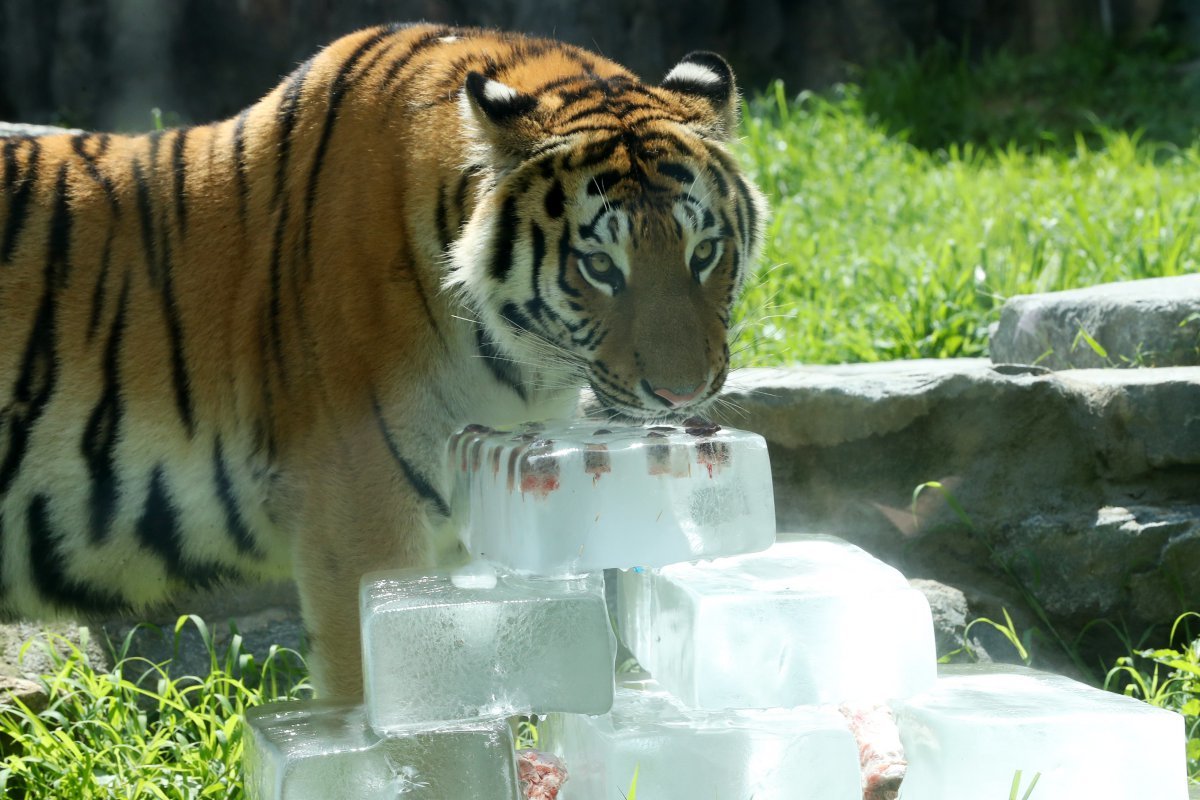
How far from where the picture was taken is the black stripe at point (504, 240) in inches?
109

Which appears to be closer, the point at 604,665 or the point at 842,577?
the point at 604,665

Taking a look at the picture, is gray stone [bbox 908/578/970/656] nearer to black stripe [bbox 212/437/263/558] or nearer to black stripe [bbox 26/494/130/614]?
black stripe [bbox 212/437/263/558]

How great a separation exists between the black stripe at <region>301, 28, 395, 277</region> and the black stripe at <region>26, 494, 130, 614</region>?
0.85m

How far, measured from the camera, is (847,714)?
2387mm

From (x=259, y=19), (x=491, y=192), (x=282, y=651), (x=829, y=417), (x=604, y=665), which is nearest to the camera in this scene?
(x=604, y=665)

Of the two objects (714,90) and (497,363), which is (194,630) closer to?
(497,363)

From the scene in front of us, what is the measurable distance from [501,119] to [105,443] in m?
1.18

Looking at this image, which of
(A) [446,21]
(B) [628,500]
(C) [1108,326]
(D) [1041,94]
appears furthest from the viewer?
(D) [1041,94]

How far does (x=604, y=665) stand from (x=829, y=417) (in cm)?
187

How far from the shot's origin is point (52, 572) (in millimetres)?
3059

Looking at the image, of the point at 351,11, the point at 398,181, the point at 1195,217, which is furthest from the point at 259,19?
the point at 398,181

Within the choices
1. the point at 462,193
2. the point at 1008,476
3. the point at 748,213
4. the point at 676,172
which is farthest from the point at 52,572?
the point at 1008,476

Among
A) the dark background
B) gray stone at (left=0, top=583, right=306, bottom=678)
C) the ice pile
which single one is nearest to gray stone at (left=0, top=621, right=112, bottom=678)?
gray stone at (left=0, top=583, right=306, bottom=678)

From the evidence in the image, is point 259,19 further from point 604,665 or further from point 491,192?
point 604,665
